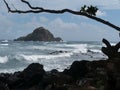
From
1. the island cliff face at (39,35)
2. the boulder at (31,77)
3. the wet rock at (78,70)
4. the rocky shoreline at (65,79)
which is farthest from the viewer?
the island cliff face at (39,35)

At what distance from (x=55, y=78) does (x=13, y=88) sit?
222cm

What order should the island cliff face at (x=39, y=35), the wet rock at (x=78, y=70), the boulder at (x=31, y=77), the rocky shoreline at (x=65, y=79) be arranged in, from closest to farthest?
1. the rocky shoreline at (x=65, y=79)
2. the wet rock at (x=78, y=70)
3. the boulder at (x=31, y=77)
4. the island cliff face at (x=39, y=35)

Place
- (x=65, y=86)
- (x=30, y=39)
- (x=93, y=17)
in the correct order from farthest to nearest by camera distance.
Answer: (x=30, y=39)
(x=65, y=86)
(x=93, y=17)

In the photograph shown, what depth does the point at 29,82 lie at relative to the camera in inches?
669

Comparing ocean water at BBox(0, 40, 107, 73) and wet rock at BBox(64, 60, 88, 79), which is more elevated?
wet rock at BBox(64, 60, 88, 79)

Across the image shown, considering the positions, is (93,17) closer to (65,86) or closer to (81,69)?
(65,86)

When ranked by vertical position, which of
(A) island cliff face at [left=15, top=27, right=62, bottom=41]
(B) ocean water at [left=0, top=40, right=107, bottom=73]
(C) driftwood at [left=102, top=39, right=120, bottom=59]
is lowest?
(A) island cliff face at [left=15, top=27, right=62, bottom=41]

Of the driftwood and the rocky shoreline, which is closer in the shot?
the driftwood

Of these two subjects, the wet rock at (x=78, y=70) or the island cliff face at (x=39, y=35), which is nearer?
the wet rock at (x=78, y=70)

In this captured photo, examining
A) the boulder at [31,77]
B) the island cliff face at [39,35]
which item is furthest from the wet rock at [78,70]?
the island cliff face at [39,35]

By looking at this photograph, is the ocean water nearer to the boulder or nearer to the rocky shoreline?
the boulder

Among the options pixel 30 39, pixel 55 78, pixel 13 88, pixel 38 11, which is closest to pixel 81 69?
pixel 55 78

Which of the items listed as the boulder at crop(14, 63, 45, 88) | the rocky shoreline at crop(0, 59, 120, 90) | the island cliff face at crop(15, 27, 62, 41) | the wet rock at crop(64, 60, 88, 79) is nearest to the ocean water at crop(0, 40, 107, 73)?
the boulder at crop(14, 63, 45, 88)

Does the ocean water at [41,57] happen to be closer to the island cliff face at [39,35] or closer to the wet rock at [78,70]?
the wet rock at [78,70]
